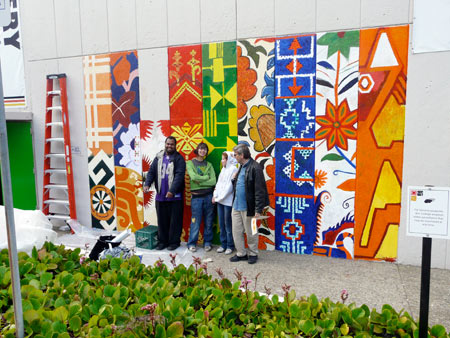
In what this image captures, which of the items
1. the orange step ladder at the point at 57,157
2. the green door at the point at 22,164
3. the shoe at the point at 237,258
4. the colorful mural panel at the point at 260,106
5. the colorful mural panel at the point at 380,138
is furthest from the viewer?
the green door at the point at 22,164

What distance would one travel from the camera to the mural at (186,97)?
606 cm

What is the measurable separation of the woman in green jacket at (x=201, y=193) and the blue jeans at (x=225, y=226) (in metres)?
0.18

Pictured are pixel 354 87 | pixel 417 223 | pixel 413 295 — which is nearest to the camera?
pixel 417 223

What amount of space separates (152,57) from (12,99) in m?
3.47

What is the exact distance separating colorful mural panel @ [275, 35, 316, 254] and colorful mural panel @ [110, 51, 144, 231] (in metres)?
2.50

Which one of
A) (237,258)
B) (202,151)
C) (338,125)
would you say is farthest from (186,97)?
(237,258)

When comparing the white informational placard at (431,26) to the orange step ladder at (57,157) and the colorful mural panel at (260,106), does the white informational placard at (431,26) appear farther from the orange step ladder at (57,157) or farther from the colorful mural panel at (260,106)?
the orange step ladder at (57,157)

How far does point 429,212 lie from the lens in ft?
7.86

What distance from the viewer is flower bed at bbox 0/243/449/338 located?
181 centimetres

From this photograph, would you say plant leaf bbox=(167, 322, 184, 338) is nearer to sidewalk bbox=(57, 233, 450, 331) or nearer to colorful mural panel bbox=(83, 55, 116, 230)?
sidewalk bbox=(57, 233, 450, 331)

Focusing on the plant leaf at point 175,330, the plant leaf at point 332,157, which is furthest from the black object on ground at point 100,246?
the plant leaf at point 332,157

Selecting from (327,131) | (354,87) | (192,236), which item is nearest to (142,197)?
(192,236)

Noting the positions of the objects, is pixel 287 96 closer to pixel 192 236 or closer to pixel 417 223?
pixel 192 236

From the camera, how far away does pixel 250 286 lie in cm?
441
